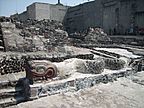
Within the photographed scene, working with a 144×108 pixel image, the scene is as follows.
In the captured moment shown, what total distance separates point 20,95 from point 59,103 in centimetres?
95

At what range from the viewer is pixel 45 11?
28.4 meters

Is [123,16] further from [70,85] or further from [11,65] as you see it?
[70,85]

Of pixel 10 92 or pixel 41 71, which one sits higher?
pixel 41 71

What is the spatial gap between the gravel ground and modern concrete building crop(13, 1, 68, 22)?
958 inches

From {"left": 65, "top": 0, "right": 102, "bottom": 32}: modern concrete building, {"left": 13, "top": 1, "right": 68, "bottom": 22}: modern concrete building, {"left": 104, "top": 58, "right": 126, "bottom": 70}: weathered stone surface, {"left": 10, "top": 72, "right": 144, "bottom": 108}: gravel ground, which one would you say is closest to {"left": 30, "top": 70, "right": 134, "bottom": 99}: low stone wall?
{"left": 10, "top": 72, "right": 144, "bottom": 108}: gravel ground

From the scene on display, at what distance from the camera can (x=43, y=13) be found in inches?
1109

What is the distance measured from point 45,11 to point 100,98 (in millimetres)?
25868

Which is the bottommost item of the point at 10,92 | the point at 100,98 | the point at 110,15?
the point at 100,98

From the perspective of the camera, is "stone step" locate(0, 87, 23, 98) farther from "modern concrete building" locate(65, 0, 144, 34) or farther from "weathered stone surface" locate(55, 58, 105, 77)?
"modern concrete building" locate(65, 0, 144, 34)

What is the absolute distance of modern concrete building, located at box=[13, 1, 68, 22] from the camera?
2741 centimetres

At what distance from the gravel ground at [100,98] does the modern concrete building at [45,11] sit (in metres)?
24.3

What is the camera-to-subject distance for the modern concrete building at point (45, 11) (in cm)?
2741

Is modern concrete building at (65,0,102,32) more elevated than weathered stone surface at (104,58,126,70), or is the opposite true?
modern concrete building at (65,0,102,32)

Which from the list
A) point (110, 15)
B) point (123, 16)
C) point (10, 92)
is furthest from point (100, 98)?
point (110, 15)
